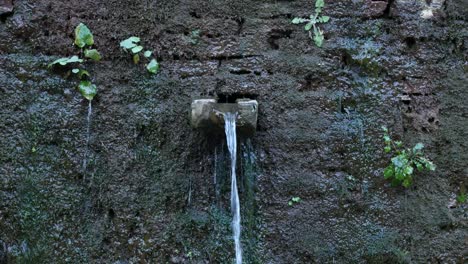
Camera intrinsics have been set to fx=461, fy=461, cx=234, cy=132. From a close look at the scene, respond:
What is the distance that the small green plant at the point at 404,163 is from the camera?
267 centimetres

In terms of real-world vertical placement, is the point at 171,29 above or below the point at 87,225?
above

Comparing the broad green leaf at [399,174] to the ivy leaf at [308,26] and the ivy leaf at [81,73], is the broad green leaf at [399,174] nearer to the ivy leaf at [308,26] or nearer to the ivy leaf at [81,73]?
the ivy leaf at [308,26]

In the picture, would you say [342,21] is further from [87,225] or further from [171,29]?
[87,225]

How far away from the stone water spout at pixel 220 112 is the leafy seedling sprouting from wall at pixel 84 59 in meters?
0.70

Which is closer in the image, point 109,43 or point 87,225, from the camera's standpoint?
point 87,225

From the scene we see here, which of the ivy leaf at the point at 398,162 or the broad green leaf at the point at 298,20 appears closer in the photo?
the ivy leaf at the point at 398,162

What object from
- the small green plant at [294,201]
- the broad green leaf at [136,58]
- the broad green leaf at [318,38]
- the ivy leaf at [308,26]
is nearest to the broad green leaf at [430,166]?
the small green plant at [294,201]

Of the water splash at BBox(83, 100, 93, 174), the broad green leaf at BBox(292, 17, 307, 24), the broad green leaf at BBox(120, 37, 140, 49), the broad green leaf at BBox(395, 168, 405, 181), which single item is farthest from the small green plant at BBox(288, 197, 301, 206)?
the broad green leaf at BBox(120, 37, 140, 49)

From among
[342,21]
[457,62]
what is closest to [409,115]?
[457,62]

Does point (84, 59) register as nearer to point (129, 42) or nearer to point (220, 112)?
point (129, 42)

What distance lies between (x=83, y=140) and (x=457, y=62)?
7.65 ft

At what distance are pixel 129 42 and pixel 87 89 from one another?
1.25 ft

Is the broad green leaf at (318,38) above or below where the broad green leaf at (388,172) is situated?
above

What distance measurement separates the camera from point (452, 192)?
2.75 metres
